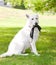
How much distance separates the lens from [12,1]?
1784cm

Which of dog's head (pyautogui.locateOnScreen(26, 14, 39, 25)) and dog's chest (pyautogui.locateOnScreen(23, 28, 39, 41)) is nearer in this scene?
dog's head (pyautogui.locateOnScreen(26, 14, 39, 25))

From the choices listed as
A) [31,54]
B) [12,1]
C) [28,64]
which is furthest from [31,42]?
[12,1]

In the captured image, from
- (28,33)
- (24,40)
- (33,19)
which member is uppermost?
(33,19)

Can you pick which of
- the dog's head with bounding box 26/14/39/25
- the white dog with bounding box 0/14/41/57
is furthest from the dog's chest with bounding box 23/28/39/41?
the dog's head with bounding box 26/14/39/25

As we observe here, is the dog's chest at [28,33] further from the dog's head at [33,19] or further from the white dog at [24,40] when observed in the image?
the dog's head at [33,19]

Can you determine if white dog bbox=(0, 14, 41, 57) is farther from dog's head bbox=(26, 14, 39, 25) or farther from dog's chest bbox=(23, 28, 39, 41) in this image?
dog's head bbox=(26, 14, 39, 25)

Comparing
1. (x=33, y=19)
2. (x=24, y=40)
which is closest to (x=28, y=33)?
(x=24, y=40)

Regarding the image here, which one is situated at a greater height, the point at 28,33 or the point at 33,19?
the point at 33,19

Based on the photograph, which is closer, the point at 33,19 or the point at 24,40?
the point at 33,19

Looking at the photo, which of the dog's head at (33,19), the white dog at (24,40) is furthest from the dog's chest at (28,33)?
the dog's head at (33,19)

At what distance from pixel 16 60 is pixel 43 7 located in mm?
8228

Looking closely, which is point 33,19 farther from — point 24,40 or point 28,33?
point 24,40

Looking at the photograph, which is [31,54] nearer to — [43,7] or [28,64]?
[28,64]

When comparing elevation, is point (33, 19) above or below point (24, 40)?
above
